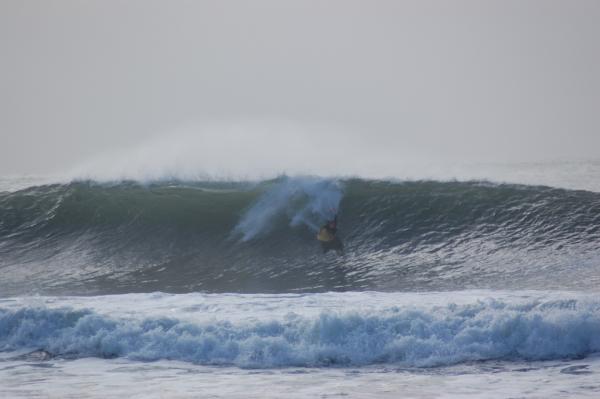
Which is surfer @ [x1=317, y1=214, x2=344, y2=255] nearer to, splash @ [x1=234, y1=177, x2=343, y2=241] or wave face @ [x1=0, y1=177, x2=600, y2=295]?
wave face @ [x1=0, y1=177, x2=600, y2=295]

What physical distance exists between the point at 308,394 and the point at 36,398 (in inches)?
97.7

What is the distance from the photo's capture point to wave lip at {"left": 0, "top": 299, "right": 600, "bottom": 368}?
326 inches

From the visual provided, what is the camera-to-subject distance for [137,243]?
15.2 m

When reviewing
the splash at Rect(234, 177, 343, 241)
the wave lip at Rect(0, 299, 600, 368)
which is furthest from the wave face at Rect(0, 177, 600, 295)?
the wave lip at Rect(0, 299, 600, 368)

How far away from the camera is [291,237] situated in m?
14.7

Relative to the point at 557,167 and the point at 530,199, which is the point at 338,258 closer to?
the point at 530,199

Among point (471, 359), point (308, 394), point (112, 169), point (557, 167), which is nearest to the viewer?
point (308, 394)

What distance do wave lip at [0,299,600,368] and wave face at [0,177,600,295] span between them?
235cm

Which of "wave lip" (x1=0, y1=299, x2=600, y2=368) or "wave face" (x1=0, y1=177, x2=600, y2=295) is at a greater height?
"wave face" (x1=0, y1=177, x2=600, y2=295)

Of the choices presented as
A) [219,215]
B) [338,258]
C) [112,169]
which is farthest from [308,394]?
[112,169]

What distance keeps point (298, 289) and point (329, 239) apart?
252cm

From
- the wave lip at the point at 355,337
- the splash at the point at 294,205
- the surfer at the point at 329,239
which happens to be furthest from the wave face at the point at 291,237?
the wave lip at the point at 355,337

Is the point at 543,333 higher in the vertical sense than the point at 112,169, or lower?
lower

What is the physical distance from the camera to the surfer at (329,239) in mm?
14125
